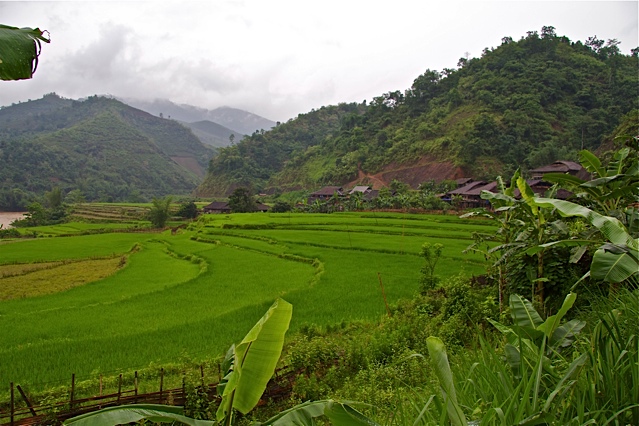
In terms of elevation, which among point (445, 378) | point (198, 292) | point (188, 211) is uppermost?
point (445, 378)

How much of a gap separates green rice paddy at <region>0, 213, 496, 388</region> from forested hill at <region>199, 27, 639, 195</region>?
2218 centimetres

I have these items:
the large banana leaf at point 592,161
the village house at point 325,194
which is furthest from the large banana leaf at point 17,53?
the village house at point 325,194

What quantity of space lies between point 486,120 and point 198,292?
3996 centimetres

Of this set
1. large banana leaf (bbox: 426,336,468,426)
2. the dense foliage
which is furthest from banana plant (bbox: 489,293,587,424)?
the dense foliage

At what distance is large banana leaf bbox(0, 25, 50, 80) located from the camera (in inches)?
84.4

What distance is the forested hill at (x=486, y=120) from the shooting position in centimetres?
4091

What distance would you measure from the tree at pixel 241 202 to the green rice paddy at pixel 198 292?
19.0 m

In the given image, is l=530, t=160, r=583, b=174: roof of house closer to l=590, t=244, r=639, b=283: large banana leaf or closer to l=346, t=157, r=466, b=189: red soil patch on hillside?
l=346, t=157, r=466, b=189: red soil patch on hillside

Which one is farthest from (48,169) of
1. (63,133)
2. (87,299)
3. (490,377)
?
(490,377)

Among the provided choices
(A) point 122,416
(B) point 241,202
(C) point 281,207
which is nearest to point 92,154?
(B) point 241,202

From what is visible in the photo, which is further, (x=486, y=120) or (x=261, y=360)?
(x=486, y=120)

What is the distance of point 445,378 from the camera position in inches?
58.8

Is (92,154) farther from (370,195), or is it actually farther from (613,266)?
(613,266)

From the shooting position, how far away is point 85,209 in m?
50.9
